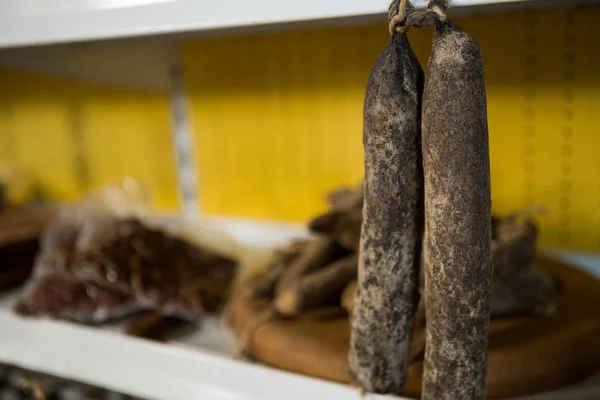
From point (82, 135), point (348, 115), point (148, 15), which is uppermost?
point (148, 15)

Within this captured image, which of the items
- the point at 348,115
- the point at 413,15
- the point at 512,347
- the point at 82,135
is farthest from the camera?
the point at 82,135

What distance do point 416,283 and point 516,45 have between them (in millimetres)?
426

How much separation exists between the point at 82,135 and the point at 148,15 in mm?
762

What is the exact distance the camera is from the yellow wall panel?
39.6 inches

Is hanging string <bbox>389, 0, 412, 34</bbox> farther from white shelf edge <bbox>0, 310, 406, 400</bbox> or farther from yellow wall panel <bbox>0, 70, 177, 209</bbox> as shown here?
yellow wall panel <bbox>0, 70, 177, 209</bbox>

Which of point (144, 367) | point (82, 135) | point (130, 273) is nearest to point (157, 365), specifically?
point (144, 367)

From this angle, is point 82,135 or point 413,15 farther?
point 82,135

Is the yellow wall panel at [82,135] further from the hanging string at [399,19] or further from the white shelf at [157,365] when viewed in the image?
the hanging string at [399,19]

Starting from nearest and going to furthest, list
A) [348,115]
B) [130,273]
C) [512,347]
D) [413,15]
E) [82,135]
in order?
[413,15] < [512,347] < [130,273] < [348,115] < [82,135]

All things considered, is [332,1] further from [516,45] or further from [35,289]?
[35,289]

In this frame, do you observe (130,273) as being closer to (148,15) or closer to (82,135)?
(148,15)

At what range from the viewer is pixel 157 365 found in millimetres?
476

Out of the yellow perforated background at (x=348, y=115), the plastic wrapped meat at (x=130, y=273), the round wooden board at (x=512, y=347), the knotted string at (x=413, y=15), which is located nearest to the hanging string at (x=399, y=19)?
the knotted string at (x=413, y=15)

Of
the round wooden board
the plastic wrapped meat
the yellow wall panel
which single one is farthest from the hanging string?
the yellow wall panel
